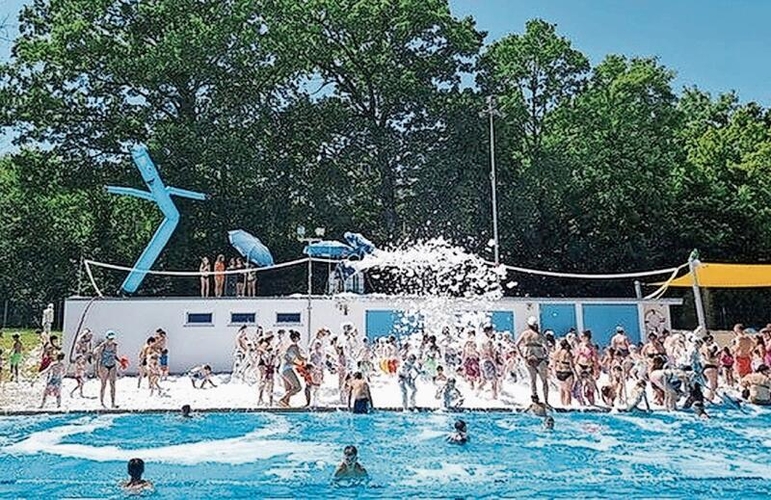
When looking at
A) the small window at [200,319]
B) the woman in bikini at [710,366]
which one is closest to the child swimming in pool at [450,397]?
the woman in bikini at [710,366]

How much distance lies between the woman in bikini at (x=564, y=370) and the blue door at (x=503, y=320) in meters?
5.74

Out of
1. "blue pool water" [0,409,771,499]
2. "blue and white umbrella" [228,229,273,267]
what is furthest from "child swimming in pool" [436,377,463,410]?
"blue and white umbrella" [228,229,273,267]

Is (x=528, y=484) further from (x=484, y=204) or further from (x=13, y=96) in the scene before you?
(x=13, y=96)

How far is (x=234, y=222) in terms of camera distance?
3152 centimetres

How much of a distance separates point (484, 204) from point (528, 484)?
22478 millimetres

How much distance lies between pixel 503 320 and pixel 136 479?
12.8 meters

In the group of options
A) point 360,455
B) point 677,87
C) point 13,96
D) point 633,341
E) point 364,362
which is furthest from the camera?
point 677,87

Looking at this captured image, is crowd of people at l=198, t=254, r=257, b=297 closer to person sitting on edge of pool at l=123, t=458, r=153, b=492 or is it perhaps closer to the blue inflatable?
the blue inflatable

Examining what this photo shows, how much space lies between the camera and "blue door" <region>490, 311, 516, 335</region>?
1978 cm

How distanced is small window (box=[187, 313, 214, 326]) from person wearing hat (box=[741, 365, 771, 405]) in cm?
1306

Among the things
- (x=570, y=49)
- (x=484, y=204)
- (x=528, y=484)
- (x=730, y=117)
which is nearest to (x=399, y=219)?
(x=484, y=204)

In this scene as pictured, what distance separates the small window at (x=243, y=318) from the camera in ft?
64.3

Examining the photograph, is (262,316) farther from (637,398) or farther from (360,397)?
(637,398)

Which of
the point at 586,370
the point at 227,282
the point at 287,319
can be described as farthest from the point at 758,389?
the point at 227,282
